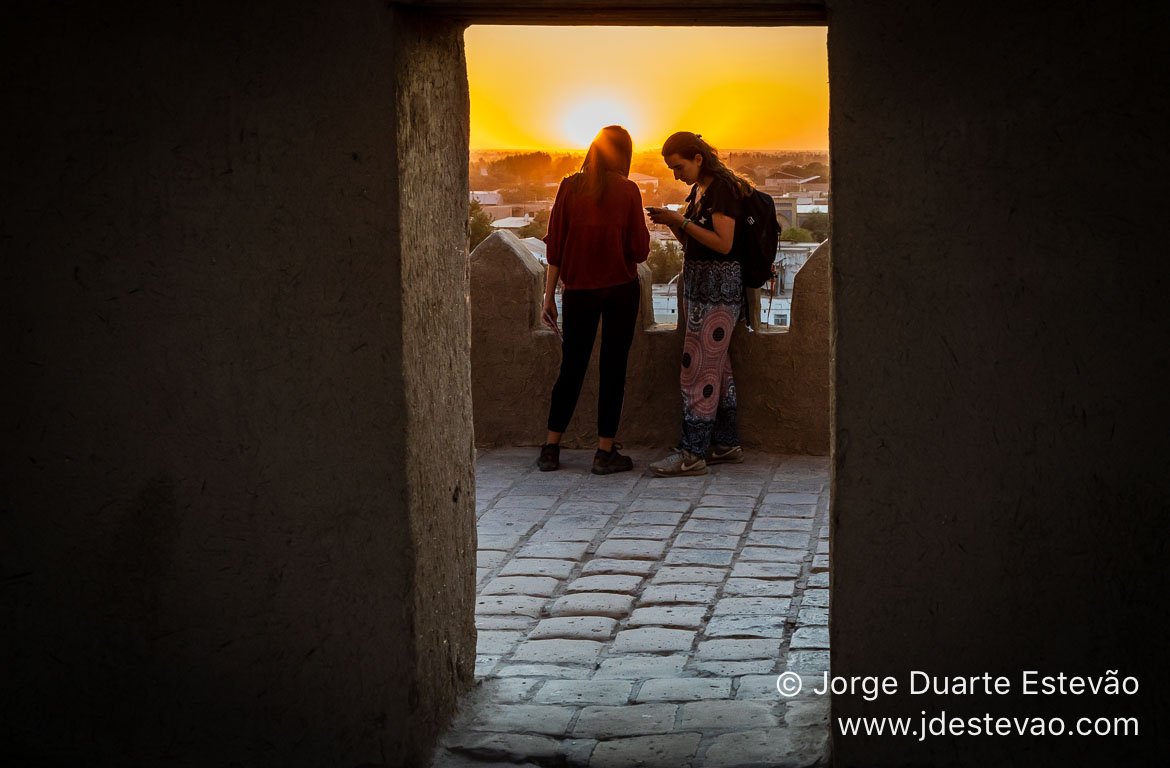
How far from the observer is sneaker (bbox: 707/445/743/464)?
832cm

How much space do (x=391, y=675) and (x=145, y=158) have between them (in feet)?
5.27

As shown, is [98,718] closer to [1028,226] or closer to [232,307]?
[232,307]

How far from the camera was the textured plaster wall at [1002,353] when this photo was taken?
11.0 feet

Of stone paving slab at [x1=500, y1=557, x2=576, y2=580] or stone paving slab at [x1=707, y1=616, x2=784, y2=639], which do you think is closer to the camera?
stone paving slab at [x1=707, y1=616, x2=784, y2=639]

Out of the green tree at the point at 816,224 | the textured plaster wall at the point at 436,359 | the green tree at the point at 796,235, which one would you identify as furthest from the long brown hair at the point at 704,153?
the textured plaster wall at the point at 436,359

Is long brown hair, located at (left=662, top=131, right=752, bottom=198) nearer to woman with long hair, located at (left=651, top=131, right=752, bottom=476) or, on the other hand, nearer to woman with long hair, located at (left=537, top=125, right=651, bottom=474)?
woman with long hair, located at (left=651, top=131, right=752, bottom=476)

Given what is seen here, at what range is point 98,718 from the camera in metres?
4.09

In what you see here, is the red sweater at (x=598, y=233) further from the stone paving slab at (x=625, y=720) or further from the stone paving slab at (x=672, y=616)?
the stone paving slab at (x=625, y=720)

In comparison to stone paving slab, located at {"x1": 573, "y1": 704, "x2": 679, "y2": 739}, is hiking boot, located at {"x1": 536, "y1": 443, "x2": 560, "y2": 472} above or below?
above

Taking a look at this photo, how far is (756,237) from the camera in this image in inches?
306

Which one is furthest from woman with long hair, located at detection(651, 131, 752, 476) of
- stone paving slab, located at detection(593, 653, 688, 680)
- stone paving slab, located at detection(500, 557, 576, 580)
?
stone paving slab, located at detection(593, 653, 688, 680)

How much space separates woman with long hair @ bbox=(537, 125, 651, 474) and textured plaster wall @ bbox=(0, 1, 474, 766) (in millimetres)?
3728

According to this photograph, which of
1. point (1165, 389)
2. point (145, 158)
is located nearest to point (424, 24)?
point (145, 158)

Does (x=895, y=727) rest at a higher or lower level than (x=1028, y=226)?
lower
